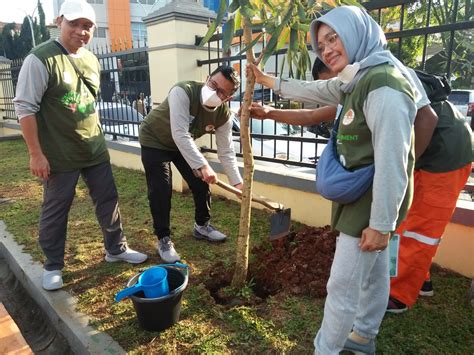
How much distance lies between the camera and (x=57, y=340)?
8.02 ft

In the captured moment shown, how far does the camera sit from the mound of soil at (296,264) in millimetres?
2652

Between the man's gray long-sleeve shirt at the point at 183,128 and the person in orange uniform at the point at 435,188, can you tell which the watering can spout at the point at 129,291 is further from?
the person in orange uniform at the point at 435,188

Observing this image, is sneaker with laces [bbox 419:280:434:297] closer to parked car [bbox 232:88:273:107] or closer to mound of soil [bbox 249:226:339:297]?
mound of soil [bbox 249:226:339:297]

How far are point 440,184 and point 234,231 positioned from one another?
6.68 ft

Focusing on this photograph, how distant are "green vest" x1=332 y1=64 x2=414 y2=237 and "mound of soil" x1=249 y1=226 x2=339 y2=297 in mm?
1054

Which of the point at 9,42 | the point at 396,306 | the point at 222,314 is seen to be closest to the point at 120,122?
the point at 222,314

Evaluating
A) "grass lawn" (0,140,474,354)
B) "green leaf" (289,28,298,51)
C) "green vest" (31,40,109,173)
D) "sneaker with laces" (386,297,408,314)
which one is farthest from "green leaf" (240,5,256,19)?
"sneaker with laces" (386,297,408,314)

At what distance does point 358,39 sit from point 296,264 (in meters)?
1.78

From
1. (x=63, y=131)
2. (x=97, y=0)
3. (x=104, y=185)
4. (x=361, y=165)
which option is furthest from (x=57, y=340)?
(x=97, y=0)

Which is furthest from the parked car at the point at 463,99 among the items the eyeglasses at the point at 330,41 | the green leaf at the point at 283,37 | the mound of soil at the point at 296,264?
the eyeglasses at the point at 330,41

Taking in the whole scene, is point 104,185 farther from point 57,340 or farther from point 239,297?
point 239,297

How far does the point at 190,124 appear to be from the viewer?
119 inches

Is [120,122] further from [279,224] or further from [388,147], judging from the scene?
[388,147]

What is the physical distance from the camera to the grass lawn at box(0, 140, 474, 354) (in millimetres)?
2111
